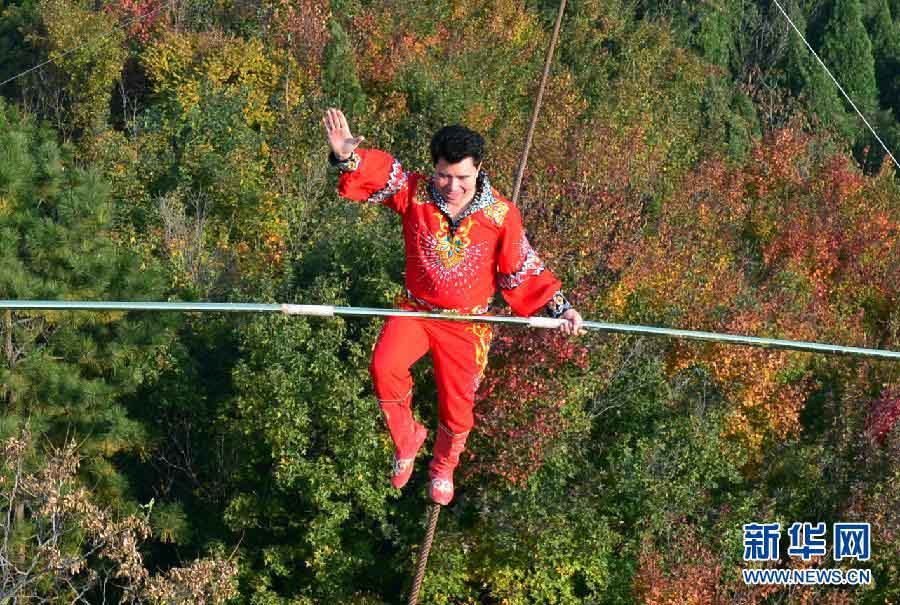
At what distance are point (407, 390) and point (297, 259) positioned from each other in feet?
37.7

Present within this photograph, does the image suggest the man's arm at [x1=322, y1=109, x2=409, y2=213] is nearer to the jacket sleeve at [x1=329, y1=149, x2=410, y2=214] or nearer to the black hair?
the jacket sleeve at [x1=329, y1=149, x2=410, y2=214]

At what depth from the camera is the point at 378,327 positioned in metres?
15.2

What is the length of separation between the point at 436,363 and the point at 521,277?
0.47 metres

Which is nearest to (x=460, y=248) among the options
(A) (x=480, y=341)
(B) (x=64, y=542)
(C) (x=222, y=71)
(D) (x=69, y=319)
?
(A) (x=480, y=341)

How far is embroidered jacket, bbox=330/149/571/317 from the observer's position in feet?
20.5

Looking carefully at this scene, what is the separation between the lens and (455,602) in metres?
15.7

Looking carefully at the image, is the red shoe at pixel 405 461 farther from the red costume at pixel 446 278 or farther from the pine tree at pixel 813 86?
the pine tree at pixel 813 86

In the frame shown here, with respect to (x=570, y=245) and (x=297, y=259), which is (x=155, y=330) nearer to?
(x=297, y=259)

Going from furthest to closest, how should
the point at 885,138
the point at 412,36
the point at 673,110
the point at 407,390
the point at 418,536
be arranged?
1. the point at 885,138
2. the point at 673,110
3. the point at 412,36
4. the point at 418,536
5. the point at 407,390

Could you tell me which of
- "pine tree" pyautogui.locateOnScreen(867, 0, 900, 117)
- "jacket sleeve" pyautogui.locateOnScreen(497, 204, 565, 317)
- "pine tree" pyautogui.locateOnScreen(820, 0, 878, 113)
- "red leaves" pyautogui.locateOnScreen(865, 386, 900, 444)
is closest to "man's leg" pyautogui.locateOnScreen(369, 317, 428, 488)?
"jacket sleeve" pyautogui.locateOnScreen(497, 204, 565, 317)

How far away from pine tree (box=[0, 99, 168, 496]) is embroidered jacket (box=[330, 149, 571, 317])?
9.30 m

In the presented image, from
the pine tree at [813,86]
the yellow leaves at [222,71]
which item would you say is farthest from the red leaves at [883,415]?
the pine tree at [813,86]

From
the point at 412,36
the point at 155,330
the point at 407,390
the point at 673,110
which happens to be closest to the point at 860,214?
the point at 673,110

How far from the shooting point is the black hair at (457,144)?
19.5 feet
